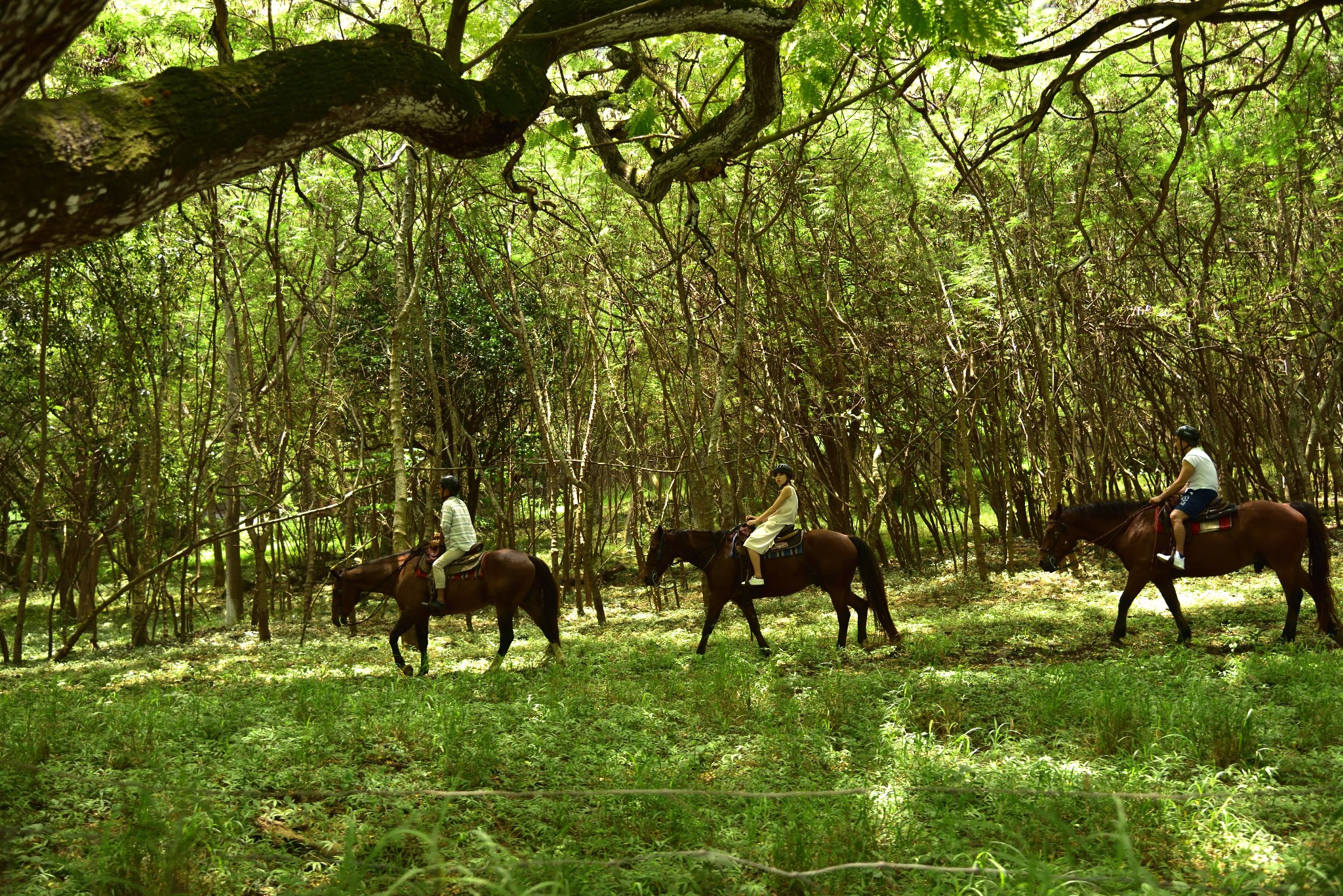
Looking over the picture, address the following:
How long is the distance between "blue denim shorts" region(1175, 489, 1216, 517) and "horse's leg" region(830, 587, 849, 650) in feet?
11.0

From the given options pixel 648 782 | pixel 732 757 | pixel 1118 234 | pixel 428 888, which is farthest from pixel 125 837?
pixel 1118 234

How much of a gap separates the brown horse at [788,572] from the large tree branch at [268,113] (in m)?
5.54

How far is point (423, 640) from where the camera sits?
8992mm

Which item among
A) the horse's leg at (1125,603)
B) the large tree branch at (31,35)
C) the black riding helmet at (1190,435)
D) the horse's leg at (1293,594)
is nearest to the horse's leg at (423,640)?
the horse's leg at (1125,603)

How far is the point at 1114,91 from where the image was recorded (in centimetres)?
1268

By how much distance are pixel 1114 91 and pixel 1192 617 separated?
7.58m

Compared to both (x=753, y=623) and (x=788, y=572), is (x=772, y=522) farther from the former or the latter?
(x=753, y=623)

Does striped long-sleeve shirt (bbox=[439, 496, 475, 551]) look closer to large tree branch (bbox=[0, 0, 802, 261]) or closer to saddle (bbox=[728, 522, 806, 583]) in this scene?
saddle (bbox=[728, 522, 806, 583])

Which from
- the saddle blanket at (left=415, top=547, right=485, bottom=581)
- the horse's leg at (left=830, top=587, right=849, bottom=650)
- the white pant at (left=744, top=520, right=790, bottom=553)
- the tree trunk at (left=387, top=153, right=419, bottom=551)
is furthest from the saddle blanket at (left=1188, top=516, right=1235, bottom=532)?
the tree trunk at (left=387, top=153, right=419, bottom=551)

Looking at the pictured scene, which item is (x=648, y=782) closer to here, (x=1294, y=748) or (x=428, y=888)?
(x=428, y=888)

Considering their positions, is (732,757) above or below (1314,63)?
below

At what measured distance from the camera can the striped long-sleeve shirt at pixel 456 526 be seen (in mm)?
9047

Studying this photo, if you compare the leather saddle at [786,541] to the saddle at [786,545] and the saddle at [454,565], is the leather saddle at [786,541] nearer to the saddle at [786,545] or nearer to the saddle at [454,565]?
the saddle at [786,545]

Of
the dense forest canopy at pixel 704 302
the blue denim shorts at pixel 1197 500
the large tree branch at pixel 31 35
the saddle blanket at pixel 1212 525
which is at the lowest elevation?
the saddle blanket at pixel 1212 525
